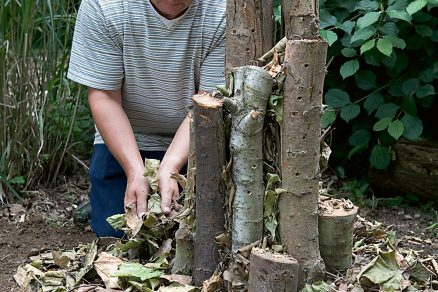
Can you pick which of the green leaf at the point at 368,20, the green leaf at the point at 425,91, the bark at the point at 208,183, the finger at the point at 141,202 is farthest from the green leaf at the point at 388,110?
the bark at the point at 208,183

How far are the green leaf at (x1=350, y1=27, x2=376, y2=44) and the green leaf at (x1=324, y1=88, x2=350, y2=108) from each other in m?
0.37

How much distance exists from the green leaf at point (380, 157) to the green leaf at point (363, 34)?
534 mm

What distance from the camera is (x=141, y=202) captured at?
192 cm

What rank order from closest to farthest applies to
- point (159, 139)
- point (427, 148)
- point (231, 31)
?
point (231, 31) < point (159, 139) < point (427, 148)

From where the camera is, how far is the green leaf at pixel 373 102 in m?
3.19

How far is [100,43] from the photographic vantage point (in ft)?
7.40

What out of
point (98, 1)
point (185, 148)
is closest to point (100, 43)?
point (98, 1)

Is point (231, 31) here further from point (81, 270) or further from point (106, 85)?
point (106, 85)

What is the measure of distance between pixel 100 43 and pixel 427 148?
1.53m

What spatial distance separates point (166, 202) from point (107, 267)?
238 mm

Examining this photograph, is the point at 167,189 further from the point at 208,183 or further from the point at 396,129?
the point at 396,129

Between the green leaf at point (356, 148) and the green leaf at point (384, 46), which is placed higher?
the green leaf at point (384, 46)

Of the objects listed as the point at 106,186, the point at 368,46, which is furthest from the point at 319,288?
the point at 368,46

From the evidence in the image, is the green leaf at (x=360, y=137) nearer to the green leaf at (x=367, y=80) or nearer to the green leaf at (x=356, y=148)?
the green leaf at (x=356, y=148)
